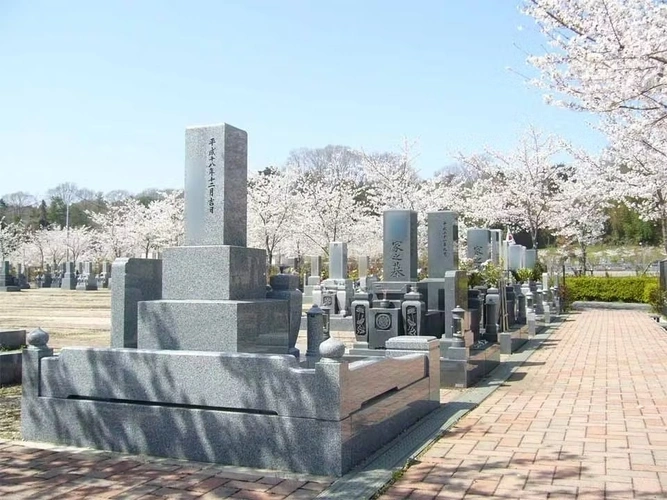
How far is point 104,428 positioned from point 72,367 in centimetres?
66

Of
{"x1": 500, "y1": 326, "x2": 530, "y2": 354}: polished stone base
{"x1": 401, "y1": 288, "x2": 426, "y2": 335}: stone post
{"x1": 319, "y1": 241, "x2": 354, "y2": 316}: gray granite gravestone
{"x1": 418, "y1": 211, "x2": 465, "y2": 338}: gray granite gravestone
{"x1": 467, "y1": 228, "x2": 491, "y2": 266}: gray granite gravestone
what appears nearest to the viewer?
{"x1": 401, "y1": 288, "x2": 426, "y2": 335}: stone post

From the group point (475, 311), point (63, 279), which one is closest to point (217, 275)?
point (475, 311)

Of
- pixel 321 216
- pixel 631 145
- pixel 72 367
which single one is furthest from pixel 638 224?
pixel 72 367

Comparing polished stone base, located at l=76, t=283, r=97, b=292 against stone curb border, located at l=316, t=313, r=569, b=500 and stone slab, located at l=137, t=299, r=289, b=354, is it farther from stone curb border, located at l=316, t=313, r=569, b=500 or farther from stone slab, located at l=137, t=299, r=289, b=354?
stone slab, located at l=137, t=299, r=289, b=354

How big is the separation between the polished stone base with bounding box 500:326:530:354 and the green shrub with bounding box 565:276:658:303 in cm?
1589

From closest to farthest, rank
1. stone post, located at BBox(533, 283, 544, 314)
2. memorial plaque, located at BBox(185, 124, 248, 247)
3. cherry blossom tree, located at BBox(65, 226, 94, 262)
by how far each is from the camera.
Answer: memorial plaque, located at BBox(185, 124, 248, 247) → stone post, located at BBox(533, 283, 544, 314) → cherry blossom tree, located at BBox(65, 226, 94, 262)

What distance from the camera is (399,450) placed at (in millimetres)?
5871

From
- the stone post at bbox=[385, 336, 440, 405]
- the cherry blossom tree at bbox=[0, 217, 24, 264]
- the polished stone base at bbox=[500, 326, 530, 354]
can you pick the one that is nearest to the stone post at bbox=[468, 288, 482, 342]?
the polished stone base at bbox=[500, 326, 530, 354]

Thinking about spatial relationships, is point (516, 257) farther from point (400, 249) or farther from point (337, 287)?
point (400, 249)

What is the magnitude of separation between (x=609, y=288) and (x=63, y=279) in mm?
37766

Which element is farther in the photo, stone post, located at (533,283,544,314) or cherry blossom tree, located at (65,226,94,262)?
cherry blossom tree, located at (65,226,94,262)

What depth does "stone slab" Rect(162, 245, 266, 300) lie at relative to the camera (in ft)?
21.9

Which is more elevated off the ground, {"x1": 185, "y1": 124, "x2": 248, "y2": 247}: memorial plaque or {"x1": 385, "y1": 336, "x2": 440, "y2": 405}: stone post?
{"x1": 185, "y1": 124, "x2": 248, "y2": 247}: memorial plaque

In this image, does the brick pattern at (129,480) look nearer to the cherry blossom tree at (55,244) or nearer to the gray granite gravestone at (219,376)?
the gray granite gravestone at (219,376)
